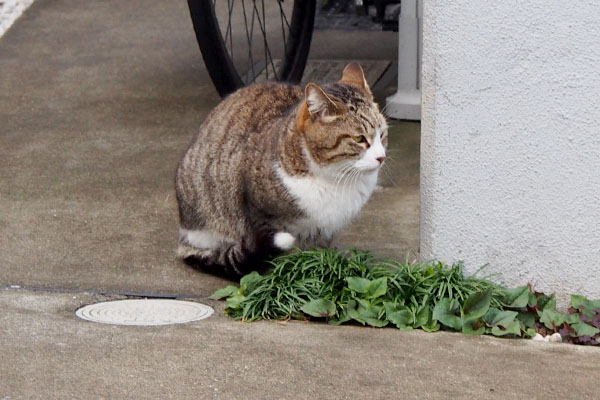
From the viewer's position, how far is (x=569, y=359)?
11.3ft

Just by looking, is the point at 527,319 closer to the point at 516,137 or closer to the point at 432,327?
the point at 432,327

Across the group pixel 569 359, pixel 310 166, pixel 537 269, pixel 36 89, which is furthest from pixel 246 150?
pixel 36 89

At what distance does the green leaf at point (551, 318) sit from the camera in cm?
374

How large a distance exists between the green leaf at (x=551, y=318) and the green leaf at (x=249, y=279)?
1058 millimetres

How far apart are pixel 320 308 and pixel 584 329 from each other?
3.09 feet

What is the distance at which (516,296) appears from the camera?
3.81 metres

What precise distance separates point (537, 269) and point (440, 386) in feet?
2.95

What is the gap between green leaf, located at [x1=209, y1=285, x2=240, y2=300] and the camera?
4012mm

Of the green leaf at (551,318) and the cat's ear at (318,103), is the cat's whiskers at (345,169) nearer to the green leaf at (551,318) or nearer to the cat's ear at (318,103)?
the cat's ear at (318,103)

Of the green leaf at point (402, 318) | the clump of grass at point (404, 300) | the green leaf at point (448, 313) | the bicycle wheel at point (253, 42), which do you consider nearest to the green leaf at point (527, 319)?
the clump of grass at point (404, 300)

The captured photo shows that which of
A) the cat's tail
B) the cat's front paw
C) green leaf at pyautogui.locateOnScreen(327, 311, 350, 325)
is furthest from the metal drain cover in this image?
green leaf at pyautogui.locateOnScreen(327, 311, 350, 325)

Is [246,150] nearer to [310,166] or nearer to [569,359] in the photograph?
[310,166]

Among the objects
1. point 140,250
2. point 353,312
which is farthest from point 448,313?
point 140,250

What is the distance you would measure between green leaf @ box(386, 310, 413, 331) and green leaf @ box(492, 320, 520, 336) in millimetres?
296
